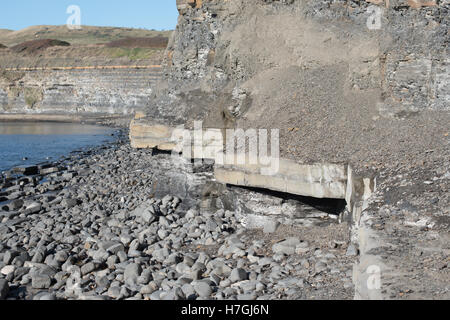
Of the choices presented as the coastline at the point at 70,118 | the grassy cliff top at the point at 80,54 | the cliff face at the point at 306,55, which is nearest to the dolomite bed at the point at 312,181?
the cliff face at the point at 306,55

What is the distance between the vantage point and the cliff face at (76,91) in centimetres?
4345

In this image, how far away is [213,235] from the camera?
760cm

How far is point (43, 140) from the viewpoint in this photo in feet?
91.1

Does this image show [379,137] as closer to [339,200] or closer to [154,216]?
[339,200]

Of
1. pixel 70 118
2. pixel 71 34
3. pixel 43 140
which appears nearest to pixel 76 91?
pixel 70 118

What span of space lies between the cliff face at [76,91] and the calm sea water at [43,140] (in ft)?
22.9

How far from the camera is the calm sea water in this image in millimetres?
21109

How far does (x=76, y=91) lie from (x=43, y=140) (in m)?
19.3

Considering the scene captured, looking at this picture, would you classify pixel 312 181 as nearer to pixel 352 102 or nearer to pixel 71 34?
pixel 352 102

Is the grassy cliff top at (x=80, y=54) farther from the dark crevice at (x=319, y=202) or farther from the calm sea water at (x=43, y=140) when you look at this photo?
the dark crevice at (x=319, y=202)

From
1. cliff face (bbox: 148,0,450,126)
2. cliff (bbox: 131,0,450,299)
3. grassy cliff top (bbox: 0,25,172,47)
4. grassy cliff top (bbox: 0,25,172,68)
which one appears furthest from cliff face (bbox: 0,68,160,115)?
grassy cliff top (bbox: 0,25,172,47)

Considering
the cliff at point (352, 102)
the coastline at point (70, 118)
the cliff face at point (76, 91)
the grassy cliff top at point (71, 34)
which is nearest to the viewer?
the cliff at point (352, 102)
